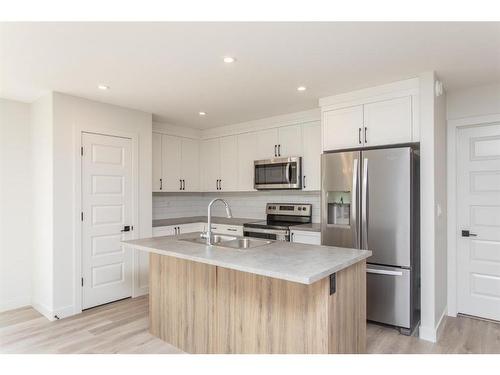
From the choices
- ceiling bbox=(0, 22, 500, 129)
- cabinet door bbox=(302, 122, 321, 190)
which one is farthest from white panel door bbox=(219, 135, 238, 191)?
ceiling bbox=(0, 22, 500, 129)

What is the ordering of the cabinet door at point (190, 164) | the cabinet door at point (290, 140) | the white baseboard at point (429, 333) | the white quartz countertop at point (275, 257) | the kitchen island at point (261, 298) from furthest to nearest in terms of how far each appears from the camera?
the cabinet door at point (190, 164)
the cabinet door at point (290, 140)
the white baseboard at point (429, 333)
the kitchen island at point (261, 298)
the white quartz countertop at point (275, 257)

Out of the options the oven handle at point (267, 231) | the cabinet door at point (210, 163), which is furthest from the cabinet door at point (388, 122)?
the cabinet door at point (210, 163)

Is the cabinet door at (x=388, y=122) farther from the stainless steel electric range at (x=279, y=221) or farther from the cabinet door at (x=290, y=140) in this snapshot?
the stainless steel electric range at (x=279, y=221)

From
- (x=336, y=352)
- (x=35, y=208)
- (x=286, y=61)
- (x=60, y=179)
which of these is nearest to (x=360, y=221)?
(x=336, y=352)

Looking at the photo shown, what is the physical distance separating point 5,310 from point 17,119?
2.10 metres

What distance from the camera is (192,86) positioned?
10.3 ft

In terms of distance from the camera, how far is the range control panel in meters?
4.47

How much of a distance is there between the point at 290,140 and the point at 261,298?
2.58 meters

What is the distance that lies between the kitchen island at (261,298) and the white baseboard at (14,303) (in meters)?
1.89

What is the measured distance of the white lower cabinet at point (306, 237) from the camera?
372 centimetres

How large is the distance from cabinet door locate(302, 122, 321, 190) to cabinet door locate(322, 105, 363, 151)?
58cm

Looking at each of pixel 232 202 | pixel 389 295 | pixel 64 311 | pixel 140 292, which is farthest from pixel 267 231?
pixel 64 311

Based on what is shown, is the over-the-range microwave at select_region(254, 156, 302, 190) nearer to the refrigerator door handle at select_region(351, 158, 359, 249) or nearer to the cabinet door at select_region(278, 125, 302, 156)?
the cabinet door at select_region(278, 125, 302, 156)
